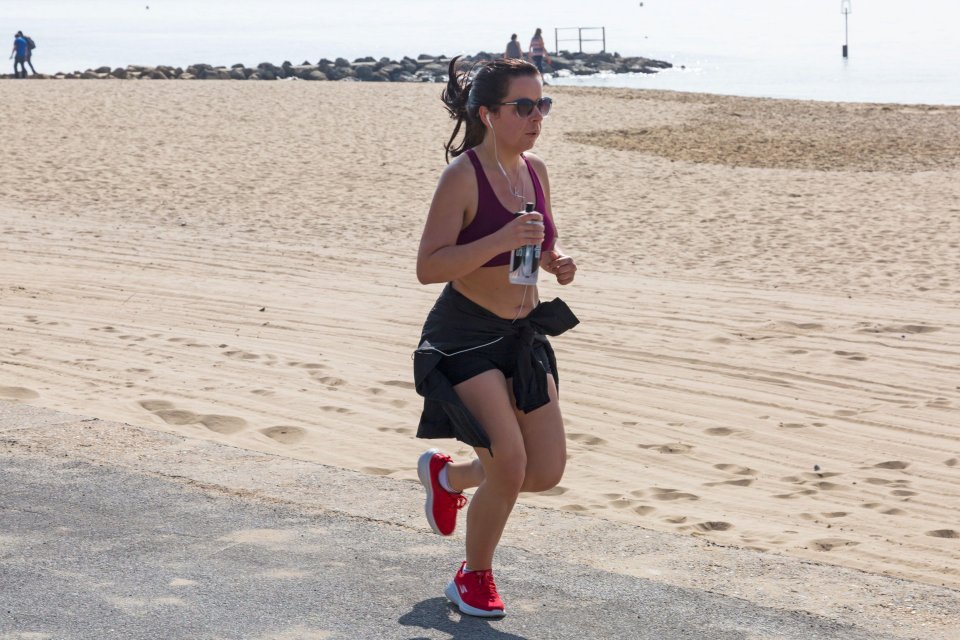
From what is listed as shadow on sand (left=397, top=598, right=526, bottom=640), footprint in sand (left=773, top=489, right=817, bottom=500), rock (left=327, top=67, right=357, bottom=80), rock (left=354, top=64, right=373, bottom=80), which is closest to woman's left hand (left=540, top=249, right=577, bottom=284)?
shadow on sand (left=397, top=598, right=526, bottom=640)

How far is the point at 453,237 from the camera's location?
12.5ft

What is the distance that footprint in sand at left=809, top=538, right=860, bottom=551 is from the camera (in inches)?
196

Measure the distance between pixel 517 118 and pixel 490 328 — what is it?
64cm

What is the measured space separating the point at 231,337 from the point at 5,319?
1742 mm

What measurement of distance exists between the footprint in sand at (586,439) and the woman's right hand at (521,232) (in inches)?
119

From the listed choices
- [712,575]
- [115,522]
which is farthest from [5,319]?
[712,575]

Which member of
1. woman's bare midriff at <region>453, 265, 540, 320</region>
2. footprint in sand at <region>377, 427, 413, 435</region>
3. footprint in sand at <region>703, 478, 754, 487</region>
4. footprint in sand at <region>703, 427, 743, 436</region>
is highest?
→ woman's bare midriff at <region>453, 265, 540, 320</region>

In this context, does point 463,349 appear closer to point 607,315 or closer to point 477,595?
point 477,595

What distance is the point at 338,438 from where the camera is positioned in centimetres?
648

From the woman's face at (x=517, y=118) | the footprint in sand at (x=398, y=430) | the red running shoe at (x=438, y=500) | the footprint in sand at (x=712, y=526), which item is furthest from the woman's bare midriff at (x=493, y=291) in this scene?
the footprint in sand at (x=398, y=430)

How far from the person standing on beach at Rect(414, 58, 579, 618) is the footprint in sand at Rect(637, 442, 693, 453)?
8.71ft

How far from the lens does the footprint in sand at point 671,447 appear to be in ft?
21.3

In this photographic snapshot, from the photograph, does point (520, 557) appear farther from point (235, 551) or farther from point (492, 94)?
point (492, 94)

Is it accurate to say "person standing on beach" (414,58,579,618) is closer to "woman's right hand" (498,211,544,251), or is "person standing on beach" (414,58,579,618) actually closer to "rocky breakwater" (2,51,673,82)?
"woman's right hand" (498,211,544,251)
